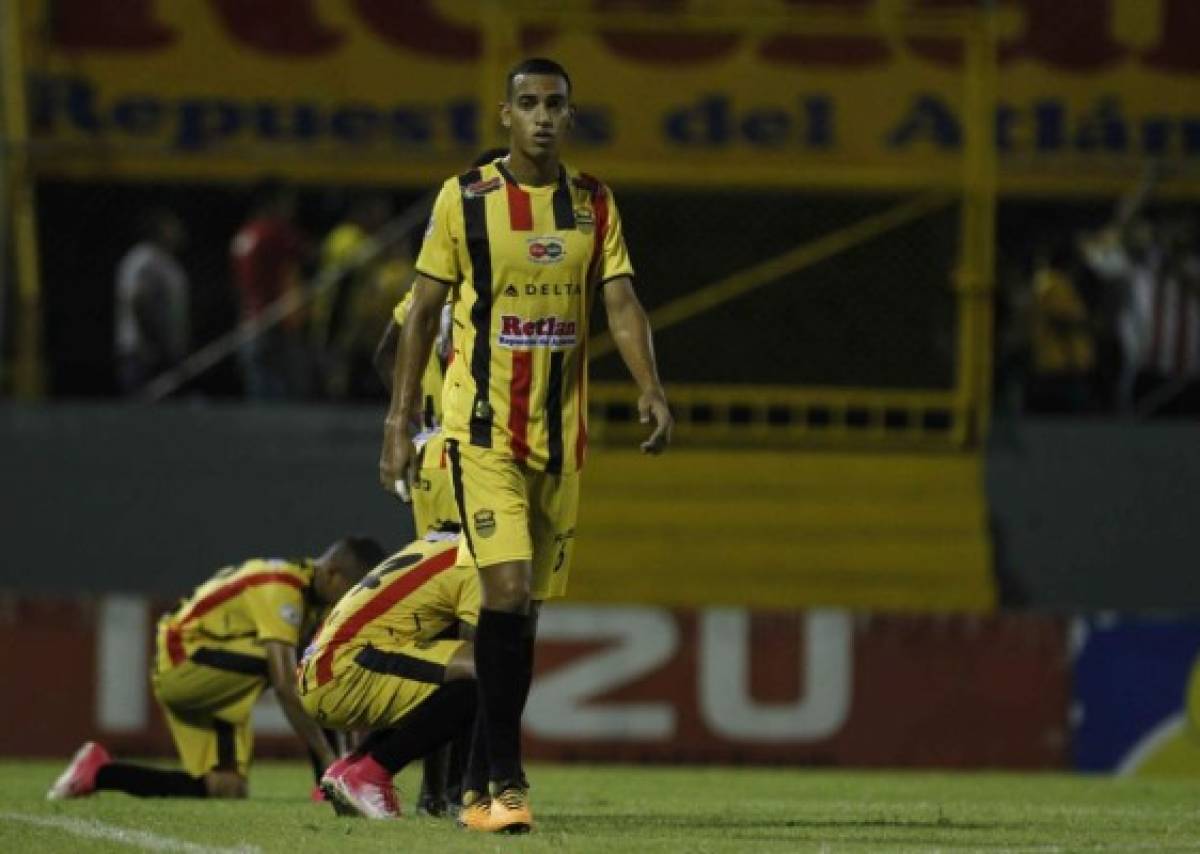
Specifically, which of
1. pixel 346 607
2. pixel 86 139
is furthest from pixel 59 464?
pixel 346 607

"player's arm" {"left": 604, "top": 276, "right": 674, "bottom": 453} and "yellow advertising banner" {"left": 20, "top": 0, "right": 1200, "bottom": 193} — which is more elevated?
"yellow advertising banner" {"left": 20, "top": 0, "right": 1200, "bottom": 193}

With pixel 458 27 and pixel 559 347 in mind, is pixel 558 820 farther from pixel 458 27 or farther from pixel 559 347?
pixel 458 27

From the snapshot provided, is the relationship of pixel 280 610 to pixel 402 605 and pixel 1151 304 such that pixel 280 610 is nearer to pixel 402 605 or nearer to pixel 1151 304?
pixel 402 605

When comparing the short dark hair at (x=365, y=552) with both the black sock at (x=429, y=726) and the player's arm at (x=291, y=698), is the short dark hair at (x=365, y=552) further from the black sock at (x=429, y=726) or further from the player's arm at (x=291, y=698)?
the black sock at (x=429, y=726)

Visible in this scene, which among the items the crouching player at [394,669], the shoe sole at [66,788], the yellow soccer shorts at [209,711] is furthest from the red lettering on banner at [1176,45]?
the crouching player at [394,669]

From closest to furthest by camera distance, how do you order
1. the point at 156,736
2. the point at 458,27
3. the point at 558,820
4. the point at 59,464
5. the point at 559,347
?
the point at 559,347
the point at 558,820
the point at 156,736
the point at 59,464
the point at 458,27

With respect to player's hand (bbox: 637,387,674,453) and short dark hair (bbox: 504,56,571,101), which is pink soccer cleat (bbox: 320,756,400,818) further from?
short dark hair (bbox: 504,56,571,101)

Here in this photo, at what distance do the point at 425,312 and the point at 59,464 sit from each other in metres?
8.29

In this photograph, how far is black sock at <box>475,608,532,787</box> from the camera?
863 centimetres

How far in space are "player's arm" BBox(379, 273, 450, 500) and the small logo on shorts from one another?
0.25 meters

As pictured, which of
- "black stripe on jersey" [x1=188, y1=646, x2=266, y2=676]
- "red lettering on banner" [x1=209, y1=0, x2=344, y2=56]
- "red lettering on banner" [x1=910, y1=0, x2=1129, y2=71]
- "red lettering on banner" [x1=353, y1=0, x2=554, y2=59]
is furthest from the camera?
"red lettering on banner" [x1=910, y1=0, x2=1129, y2=71]

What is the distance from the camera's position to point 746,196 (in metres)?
17.2

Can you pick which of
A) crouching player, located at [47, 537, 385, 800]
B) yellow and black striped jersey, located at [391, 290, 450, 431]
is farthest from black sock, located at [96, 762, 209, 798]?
yellow and black striped jersey, located at [391, 290, 450, 431]

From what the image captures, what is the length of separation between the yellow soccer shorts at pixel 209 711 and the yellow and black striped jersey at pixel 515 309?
3.58 metres
